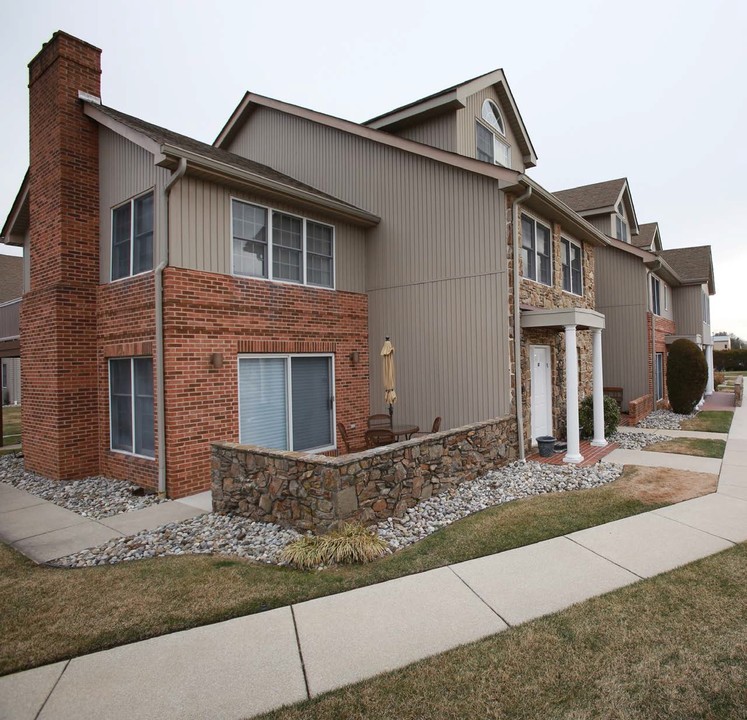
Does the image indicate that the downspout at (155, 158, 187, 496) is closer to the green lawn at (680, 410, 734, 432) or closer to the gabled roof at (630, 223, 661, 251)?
the green lawn at (680, 410, 734, 432)

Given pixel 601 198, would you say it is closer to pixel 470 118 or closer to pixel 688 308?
pixel 688 308

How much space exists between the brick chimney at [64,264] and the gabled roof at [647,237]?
21.7m

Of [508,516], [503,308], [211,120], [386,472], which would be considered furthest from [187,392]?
[211,120]

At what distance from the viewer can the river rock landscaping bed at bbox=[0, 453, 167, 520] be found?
7.74 metres

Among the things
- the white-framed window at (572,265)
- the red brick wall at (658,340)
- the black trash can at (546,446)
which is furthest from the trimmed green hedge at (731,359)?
the black trash can at (546,446)

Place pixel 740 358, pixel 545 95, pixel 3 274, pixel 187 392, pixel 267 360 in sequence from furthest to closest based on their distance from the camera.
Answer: pixel 740 358, pixel 3 274, pixel 545 95, pixel 267 360, pixel 187 392

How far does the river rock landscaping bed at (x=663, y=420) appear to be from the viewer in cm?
1480

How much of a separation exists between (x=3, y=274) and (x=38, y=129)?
20.8 m

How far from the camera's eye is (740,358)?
46.6 meters

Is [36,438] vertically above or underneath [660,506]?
above

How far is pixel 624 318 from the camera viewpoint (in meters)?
17.9

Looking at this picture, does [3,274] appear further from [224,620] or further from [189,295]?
[224,620]

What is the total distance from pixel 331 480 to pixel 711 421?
49.2 feet

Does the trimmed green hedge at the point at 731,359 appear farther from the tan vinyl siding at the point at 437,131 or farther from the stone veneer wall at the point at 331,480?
the stone veneer wall at the point at 331,480
